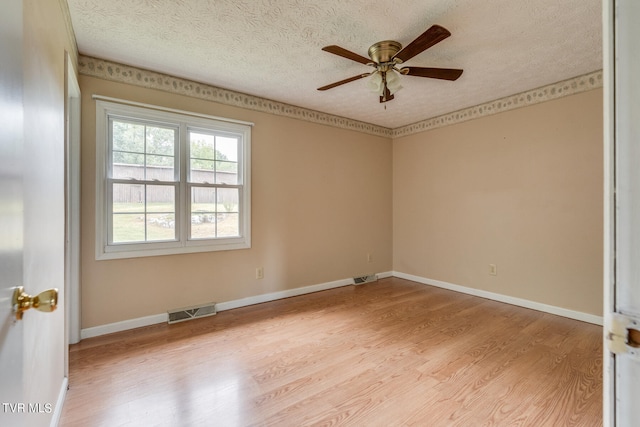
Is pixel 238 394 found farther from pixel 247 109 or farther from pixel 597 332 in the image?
pixel 597 332

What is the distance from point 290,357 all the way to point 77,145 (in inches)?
98.0

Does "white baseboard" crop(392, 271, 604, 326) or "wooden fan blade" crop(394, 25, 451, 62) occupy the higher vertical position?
"wooden fan blade" crop(394, 25, 451, 62)

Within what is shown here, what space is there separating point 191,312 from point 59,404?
4.42 ft

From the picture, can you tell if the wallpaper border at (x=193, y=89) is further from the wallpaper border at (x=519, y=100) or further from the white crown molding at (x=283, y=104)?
the wallpaper border at (x=519, y=100)

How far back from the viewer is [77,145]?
2.39 m

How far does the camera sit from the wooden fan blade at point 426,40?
170cm

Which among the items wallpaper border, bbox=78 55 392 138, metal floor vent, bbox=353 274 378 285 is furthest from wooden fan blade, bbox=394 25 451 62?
metal floor vent, bbox=353 274 378 285

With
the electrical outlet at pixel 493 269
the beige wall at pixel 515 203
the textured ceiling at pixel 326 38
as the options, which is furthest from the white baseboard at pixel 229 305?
the textured ceiling at pixel 326 38

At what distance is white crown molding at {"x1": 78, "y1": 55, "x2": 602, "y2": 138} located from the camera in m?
2.61

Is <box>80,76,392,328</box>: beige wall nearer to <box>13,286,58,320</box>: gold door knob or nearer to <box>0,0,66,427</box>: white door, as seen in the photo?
<box>0,0,66,427</box>: white door

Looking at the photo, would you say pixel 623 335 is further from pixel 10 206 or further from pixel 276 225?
pixel 276 225

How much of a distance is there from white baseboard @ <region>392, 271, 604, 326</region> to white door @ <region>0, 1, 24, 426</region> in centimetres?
411

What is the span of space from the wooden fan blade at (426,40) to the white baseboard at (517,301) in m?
3.04

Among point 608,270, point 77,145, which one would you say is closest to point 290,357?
point 608,270
